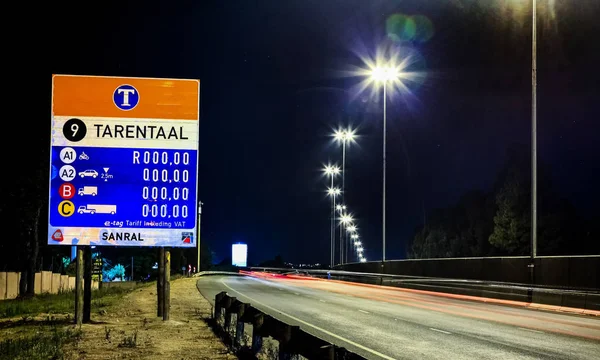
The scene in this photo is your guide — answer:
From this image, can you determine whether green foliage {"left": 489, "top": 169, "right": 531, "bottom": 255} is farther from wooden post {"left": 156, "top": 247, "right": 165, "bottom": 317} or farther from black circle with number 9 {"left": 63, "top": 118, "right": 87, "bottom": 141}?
black circle with number 9 {"left": 63, "top": 118, "right": 87, "bottom": 141}

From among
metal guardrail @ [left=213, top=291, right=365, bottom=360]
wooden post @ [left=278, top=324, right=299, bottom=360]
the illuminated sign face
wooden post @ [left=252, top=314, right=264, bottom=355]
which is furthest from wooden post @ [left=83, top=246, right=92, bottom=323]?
wooden post @ [left=278, top=324, right=299, bottom=360]

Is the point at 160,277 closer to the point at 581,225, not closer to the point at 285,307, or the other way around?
the point at 285,307

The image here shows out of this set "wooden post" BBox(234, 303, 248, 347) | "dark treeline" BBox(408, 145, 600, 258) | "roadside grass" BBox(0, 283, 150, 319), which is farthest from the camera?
"dark treeline" BBox(408, 145, 600, 258)

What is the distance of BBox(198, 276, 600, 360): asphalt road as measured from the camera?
13188 mm

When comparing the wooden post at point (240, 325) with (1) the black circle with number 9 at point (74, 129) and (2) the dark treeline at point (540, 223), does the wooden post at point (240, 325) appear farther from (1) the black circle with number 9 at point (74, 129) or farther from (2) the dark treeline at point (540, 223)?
(2) the dark treeline at point (540, 223)

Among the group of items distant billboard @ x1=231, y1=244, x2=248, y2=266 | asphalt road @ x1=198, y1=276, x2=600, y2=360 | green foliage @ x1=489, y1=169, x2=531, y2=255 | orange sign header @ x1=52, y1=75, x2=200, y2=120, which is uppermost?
orange sign header @ x1=52, y1=75, x2=200, y2=120

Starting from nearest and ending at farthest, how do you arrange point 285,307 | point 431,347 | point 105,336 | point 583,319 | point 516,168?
point 431,347
point 105,336
point 583,319
point 285,307
point 516,168

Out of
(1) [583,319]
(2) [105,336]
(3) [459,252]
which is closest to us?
(2) [105,336]

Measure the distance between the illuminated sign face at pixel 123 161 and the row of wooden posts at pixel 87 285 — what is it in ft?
3.01

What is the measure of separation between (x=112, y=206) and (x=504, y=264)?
21165 mm

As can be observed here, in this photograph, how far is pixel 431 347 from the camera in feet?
45.3

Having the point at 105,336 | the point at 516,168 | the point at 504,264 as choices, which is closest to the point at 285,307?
the point at 105,336

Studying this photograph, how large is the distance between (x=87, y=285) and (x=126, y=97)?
17.2 ft

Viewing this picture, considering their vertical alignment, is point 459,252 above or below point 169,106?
below
